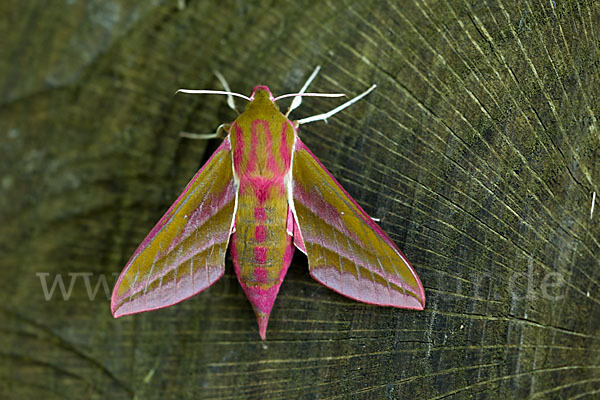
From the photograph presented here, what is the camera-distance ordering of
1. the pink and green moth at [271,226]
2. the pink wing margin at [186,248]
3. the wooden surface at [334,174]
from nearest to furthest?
the wooden surface at [334,174] → the pink wing margin at [186,248] → the pink and green moth at [271,226]

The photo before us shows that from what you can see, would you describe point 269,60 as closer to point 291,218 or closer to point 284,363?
point 291,218

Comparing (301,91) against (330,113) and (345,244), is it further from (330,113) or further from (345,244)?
(345,244)

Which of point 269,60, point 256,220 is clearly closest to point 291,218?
point 256,220

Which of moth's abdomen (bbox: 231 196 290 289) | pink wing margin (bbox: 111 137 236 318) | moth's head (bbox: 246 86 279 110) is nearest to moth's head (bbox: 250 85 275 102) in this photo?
moth's head (bbox: 246 86 279 110)

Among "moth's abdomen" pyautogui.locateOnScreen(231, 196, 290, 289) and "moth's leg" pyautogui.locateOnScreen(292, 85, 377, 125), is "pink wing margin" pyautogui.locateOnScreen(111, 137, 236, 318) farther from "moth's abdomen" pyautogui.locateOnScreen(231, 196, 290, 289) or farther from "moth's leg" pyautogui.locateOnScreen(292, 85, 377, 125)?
"moth's leg" pyautogui.locateOnScreen(292, 85, 377, 125)

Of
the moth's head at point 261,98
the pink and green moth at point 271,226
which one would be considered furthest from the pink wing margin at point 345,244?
the moth's head at point 261,98

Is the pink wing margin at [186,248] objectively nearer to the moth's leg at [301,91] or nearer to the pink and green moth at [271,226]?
the pink and green moth at [271,226]

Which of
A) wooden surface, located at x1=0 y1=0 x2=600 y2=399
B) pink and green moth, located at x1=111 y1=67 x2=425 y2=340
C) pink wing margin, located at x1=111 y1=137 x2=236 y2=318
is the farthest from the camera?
pink and green moth, located at x1=111 y1=67 x2=425 y2=340

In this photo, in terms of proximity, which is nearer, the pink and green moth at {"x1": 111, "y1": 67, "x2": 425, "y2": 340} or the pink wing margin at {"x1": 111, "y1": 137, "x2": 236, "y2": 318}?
the pink wing margin at {"x1": 111, "y1": 137, "x2": 236, "y2": 318}
